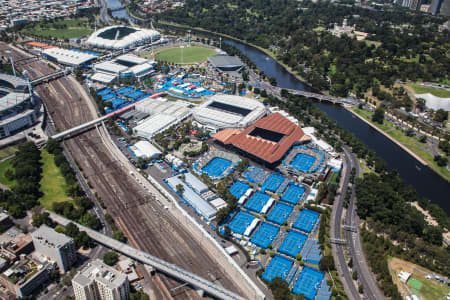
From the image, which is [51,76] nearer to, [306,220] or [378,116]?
[306,220]

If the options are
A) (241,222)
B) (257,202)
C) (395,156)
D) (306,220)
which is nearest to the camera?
(241,222)

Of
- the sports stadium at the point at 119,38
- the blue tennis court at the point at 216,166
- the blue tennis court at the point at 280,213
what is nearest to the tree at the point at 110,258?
the blue tennis court at the point at 280,213

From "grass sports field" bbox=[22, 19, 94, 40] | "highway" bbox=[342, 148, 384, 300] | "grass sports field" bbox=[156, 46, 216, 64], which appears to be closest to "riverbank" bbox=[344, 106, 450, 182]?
"highway" bbox=[342, 148, 384, 300]

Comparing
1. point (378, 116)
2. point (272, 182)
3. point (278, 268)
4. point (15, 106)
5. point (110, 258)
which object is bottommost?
point (278, 268)

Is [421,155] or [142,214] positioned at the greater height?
[421,155]

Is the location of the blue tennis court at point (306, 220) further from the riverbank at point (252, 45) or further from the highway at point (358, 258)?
the riverbank at point (252, 45)

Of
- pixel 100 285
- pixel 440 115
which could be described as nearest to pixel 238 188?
pixel 100 285

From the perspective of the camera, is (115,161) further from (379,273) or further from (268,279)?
(379,273)
